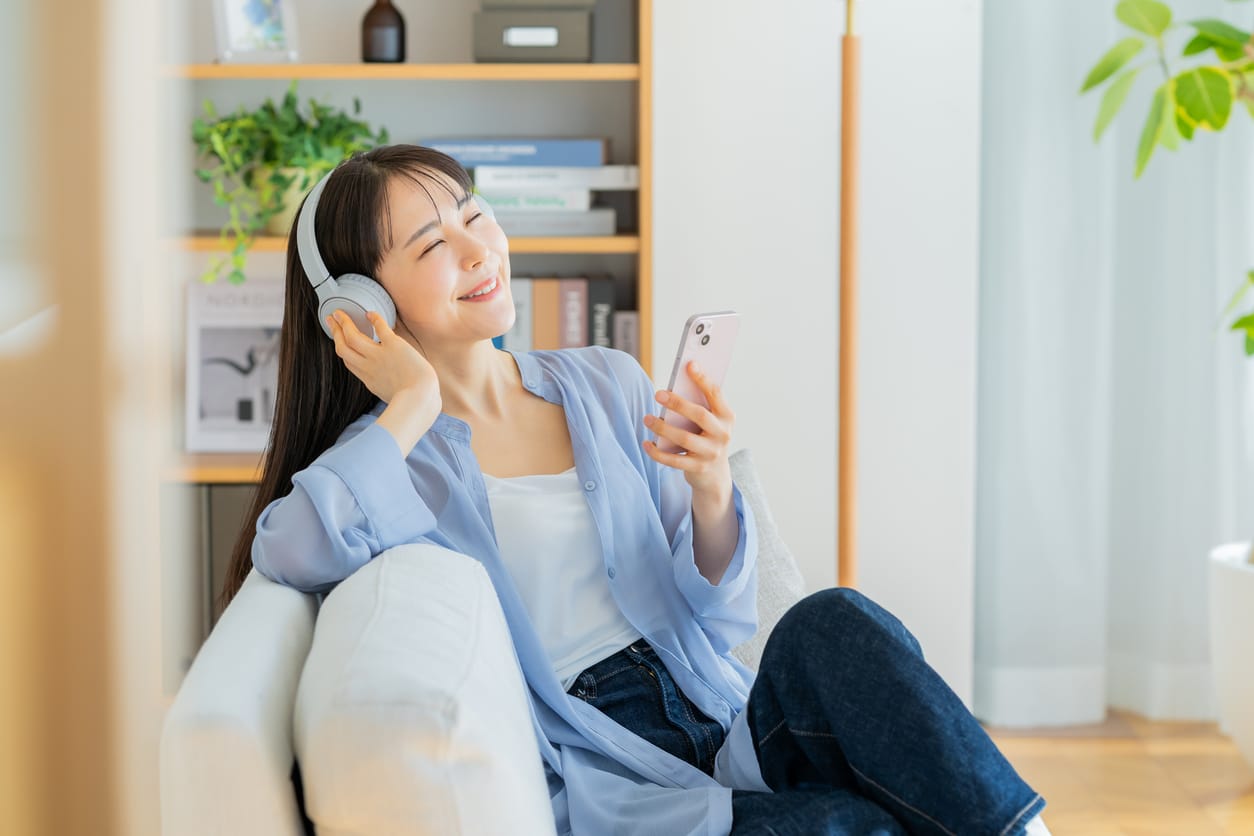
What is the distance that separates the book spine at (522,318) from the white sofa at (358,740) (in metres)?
1.54

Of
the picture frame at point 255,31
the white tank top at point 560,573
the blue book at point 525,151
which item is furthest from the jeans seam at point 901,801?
the picture frame at point 255,31

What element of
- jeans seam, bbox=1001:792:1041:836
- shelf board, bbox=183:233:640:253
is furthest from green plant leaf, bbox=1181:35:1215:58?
jeans seam, bbox=1001:792:1041:836

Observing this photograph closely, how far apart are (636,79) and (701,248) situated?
1.14ft

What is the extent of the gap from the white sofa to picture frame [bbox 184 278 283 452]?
65.4 inches

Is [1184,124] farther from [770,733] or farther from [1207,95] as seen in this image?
[770,733]

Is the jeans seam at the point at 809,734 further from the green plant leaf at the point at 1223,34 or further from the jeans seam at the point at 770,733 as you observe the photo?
the green plant leaf at the point at 1223,34

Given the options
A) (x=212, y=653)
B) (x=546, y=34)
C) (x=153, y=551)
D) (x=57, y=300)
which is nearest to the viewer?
(x=212, y=653)

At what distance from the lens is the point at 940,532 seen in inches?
103

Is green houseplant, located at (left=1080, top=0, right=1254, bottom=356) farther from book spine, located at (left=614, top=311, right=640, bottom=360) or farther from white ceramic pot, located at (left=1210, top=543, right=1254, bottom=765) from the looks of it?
book spine, located at (left=614, top=311, right=640, bottom=360)

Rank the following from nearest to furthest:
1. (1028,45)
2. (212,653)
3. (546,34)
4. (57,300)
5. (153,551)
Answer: (212,653) → (57,300) → (153,551) → (546,34) → (1028,45)

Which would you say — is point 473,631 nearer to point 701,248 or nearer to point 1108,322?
point 701,248

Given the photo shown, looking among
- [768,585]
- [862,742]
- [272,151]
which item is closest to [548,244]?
[272,151]

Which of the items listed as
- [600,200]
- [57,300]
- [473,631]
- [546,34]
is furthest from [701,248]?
[473,631]

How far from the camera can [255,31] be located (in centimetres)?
254
